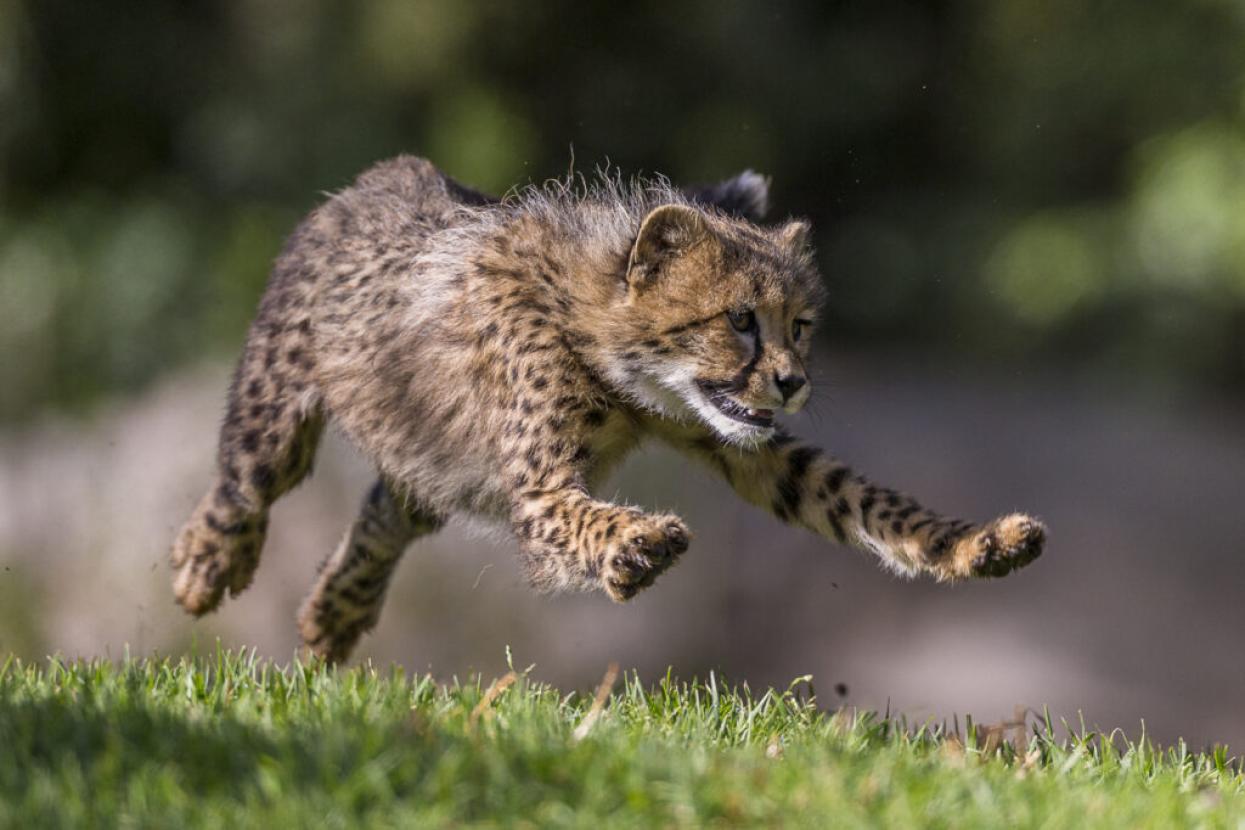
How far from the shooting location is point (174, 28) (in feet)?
36.3

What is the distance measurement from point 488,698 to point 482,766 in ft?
2.21

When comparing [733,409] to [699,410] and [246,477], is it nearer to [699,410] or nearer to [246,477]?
[699,410]

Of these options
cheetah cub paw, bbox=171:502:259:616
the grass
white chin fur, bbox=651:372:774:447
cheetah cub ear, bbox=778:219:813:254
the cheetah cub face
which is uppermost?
cheetah cub ear, bbox=778:219:813:254

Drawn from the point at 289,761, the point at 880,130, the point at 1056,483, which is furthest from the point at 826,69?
the point at 289,761

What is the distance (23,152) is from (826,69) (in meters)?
4.93

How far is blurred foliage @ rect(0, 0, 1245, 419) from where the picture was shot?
10.2 metres

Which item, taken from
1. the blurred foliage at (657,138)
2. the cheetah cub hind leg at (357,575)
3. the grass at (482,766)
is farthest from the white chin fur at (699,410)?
the blurred foliage at (657,138)

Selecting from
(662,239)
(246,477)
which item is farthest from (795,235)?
(246,477)

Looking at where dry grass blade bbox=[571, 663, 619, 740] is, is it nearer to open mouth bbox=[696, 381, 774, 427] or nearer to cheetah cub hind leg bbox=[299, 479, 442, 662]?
open mouth bbox=[696, 381, 774, 427]

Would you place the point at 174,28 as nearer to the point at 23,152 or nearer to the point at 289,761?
the point at 23,152

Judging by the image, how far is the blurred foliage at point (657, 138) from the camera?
10227 millimetres

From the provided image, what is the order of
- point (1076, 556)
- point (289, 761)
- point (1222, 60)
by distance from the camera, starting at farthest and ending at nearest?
1. point (1222, 60)
2. point (1076, 556)
3. point (289, 761)

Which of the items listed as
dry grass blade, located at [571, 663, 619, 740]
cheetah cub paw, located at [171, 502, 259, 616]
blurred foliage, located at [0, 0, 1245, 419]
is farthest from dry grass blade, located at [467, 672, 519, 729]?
blurred foliage, located at [0, 0, 1245, 419]

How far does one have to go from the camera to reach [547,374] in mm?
4531
